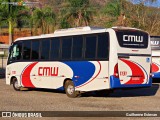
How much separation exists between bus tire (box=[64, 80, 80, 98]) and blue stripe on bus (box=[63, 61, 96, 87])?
32 centimetres

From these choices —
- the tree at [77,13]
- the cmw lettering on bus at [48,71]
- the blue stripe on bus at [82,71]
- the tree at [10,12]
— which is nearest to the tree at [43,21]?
the tree at [77,13]

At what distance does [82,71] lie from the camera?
1659 cm

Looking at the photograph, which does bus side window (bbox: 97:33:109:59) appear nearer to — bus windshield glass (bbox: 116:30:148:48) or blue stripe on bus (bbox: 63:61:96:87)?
bus windshield glass (bbox: 116:30:148:48)

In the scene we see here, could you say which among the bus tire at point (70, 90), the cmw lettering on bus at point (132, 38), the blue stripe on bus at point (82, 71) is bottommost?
the bus tire at point (70, 90)

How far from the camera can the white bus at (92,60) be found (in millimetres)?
15680

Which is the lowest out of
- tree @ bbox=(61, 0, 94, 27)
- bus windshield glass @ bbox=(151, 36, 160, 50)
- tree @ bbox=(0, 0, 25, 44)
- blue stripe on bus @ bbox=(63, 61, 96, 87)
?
blue stripe on bus @ bbox=(63, 61, 96, 87)

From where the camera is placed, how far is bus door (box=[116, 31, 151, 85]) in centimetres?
1582

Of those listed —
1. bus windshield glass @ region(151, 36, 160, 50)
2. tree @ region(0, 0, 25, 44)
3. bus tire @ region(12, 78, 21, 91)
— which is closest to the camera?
bus tire @ region(12, 78, 21, 91)

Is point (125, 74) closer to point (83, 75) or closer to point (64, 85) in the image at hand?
point (83, 75)

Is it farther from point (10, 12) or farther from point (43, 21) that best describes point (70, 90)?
point (43, 21)

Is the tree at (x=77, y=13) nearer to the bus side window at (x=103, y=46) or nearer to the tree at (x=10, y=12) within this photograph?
the tree at (x=10, y=12)

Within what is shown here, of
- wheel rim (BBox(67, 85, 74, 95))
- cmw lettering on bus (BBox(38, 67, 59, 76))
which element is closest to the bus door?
wheel rim (BBox(67, 85, 74, 95))

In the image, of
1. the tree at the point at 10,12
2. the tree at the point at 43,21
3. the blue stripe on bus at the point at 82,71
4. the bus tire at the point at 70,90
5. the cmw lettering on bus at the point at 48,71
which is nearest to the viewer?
the blue stripe on bus at the point at 82,71

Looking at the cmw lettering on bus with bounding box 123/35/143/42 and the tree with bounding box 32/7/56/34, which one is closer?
the cmw lettering on bus with bounding box 123/35/143/42
